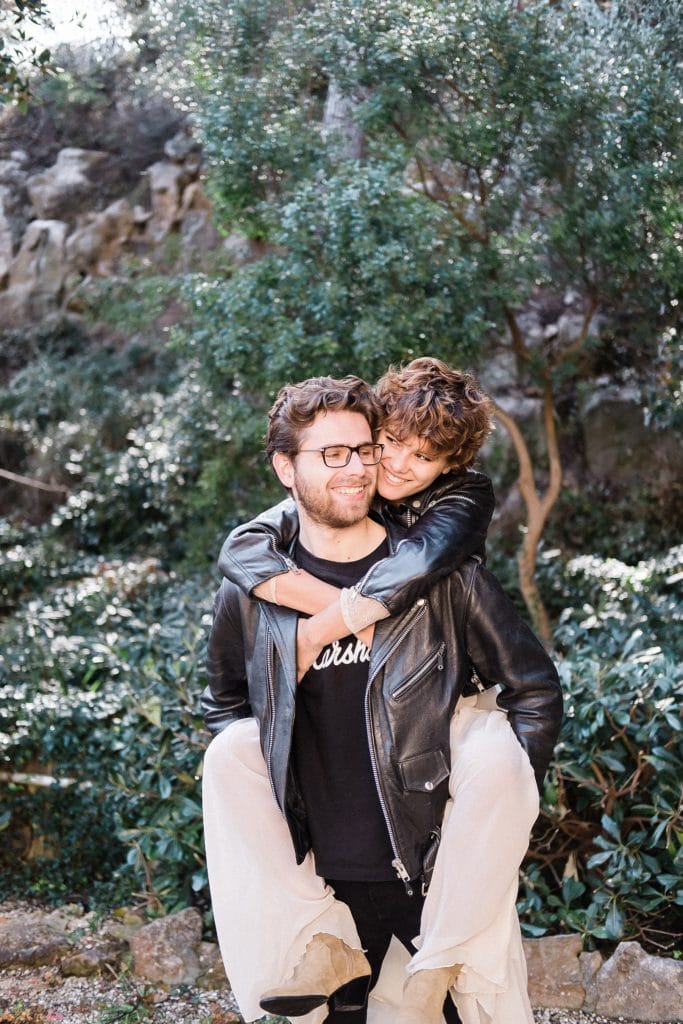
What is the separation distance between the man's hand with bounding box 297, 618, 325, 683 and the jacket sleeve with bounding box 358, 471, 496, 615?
0.19m

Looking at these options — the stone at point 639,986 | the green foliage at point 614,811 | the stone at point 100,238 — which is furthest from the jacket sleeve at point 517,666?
the stone at point 100,238

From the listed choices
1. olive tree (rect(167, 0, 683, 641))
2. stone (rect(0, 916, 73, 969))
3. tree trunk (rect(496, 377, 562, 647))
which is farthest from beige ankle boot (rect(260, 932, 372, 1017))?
tree trunk (rect(496, 377, 562, 647))

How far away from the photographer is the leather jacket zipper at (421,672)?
94.1 inches

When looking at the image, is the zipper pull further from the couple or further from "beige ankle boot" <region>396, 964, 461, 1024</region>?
"beige ankle boot" <region>396, 964, 461, 1024</region>

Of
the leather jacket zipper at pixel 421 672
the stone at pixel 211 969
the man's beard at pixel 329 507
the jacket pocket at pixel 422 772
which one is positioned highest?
the man's beard at pixel 329 507

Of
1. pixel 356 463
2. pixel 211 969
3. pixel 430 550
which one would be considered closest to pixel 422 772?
pixel 430 550

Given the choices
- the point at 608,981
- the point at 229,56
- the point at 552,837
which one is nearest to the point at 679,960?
the point at 608,981

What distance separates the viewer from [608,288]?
6484 mm

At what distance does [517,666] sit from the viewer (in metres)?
2.48

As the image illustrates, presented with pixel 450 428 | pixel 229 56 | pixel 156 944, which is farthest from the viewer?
pixel 229 56

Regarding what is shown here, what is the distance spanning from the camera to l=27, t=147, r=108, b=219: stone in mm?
12383

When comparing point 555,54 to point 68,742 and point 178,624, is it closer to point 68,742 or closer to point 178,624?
point 178,624

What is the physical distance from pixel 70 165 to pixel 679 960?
11732mm

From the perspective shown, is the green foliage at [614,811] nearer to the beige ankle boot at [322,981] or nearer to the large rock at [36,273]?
the beige ankle boot at [322,981]
